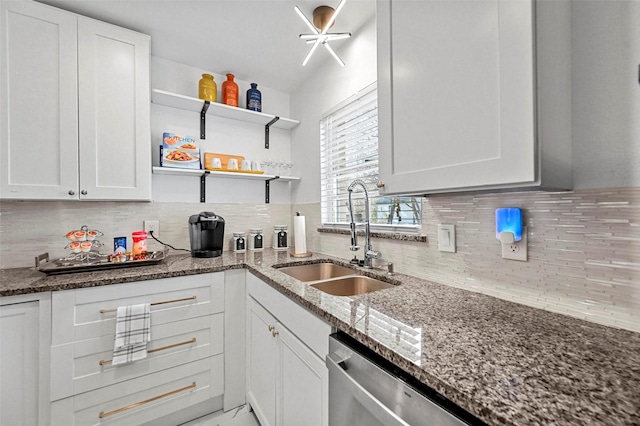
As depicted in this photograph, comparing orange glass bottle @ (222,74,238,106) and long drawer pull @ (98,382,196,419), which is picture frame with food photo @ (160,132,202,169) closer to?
orange glass bottle @ (222,74,238,106)

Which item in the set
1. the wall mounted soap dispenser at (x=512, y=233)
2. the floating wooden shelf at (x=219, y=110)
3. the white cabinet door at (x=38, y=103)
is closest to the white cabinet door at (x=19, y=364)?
the white cabinet door at (x=38, y=103)

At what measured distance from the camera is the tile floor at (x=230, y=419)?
4.99ft

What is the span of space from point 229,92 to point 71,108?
998mm

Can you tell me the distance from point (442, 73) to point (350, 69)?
3.59 ft

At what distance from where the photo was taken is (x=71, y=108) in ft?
4.97

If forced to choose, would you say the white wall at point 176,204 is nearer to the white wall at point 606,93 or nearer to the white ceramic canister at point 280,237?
the white ceramic canister at point 280,237

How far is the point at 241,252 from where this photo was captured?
7.00 ft

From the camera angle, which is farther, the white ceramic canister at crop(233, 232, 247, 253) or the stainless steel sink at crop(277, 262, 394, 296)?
the white ceramic canister at crop(233, 232, 247, 253)

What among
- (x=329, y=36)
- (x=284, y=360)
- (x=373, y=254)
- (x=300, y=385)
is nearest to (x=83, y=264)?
(x=284, y=360)

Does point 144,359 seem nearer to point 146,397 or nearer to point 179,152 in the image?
point 146,397

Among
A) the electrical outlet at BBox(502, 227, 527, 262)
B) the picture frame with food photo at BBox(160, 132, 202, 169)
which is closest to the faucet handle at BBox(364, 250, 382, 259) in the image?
the electrical outlet at BBox(502, 227, 527, 262)

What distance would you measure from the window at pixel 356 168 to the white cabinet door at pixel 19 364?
5.46ft

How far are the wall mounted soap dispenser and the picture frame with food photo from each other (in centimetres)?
191

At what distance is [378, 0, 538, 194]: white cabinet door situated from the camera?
0.65 m
